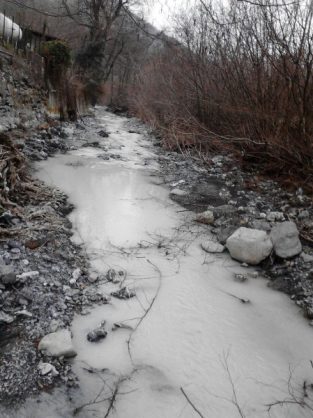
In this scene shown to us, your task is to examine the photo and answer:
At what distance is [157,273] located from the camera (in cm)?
326

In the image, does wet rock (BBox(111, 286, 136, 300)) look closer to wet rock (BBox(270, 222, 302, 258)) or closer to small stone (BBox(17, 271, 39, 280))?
small stone (BBox(17, 271, 39, 280))

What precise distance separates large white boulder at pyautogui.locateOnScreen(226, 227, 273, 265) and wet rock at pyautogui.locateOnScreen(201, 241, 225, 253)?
0.12 m

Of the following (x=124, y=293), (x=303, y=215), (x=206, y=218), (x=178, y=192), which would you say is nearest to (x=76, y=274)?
(x=124, y=293)

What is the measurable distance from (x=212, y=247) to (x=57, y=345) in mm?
2062

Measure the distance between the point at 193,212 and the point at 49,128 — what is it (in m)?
5.12

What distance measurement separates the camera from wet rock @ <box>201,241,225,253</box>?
12.4 feet

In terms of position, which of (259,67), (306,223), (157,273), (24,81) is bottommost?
(157,273)

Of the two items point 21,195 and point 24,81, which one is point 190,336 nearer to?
point 21,195

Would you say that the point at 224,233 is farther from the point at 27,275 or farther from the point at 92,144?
the point at 92,144

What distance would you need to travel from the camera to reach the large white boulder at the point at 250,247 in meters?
3.55

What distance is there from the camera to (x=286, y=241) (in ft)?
11.8

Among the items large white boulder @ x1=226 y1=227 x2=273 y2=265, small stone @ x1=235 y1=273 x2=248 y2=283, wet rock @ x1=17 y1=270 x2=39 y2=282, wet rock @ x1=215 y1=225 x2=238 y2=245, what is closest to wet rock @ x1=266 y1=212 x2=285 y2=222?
wet rock @ x1=215 y1=225 x2=238 y2=245

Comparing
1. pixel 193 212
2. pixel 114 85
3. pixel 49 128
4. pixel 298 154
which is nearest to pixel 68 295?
pixel 193 212

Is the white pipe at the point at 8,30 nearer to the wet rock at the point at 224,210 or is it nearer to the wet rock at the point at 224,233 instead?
the wet rock at the point at 224,210
